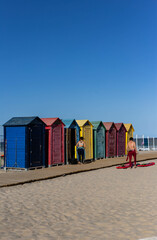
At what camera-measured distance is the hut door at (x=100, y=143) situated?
67.2 ft

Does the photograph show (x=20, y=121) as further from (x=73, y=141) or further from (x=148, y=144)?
(x=148, y=144)

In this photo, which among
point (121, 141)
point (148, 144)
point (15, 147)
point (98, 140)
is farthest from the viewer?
point (148, 144)

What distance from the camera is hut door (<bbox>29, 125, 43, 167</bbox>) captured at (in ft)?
46.4

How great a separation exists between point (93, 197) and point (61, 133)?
8370 millimetres

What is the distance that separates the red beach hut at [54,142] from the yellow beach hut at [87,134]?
2247 millimetres

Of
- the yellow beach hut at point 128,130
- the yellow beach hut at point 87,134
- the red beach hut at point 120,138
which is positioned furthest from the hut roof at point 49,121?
the yellow beach hut at point 128,130

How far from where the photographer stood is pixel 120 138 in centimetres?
2342

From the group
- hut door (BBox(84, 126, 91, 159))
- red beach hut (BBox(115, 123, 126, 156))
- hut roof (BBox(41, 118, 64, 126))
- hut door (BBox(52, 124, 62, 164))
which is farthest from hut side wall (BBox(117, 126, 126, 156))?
hut roof (BBox(41, 118, 64, 126))

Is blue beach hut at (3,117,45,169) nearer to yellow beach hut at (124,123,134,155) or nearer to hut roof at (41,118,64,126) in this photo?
hut roof at (41,118,64,126)

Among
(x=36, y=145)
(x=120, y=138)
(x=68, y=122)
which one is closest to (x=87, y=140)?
(x=68, y=122)

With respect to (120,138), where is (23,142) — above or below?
below

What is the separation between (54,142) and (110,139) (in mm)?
6950

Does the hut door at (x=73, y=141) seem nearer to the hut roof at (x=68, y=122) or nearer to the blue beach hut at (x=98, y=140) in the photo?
the hut roof at (x=68, y=122)

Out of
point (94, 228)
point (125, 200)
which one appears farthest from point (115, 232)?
point (125, 200)
